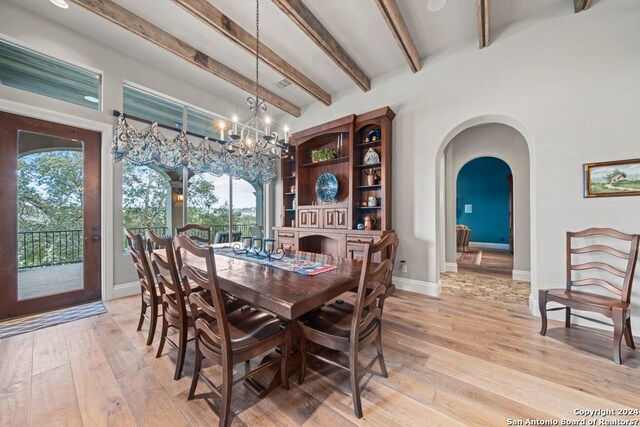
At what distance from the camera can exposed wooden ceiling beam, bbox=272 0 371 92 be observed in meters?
→ 2.47

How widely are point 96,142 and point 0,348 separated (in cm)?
248

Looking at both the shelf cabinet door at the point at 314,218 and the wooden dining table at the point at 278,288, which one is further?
the shelf cabinet door at the point at 314,218

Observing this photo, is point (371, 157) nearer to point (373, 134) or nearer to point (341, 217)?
point (373, 134)

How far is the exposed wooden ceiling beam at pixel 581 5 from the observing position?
2447 mm

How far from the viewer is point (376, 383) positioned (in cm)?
169

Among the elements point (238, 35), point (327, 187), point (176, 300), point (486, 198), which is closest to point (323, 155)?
point (327, 187)

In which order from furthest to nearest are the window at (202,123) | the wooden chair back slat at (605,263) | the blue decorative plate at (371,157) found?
the window at (202,123), the blue decorative plate at (371,157), the wooden chair back slat at (605,263)

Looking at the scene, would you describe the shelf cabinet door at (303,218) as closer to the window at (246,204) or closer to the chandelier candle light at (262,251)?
the window at (246,204)

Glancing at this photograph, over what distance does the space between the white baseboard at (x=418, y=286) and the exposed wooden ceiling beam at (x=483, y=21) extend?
3.30 metres

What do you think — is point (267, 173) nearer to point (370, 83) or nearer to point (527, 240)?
point (370, 83)

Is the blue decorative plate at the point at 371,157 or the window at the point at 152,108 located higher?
the window at the point at 152,108

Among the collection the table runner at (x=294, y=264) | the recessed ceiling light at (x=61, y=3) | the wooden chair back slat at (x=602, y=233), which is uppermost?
the recessed ceiling light at (x=61, y=3)

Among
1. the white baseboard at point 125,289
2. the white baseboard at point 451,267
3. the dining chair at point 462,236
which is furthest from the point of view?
the dining chair at point 462,236

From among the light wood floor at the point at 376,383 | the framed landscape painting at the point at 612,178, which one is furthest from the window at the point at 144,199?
the framed landscape painting at the point at 612,178
